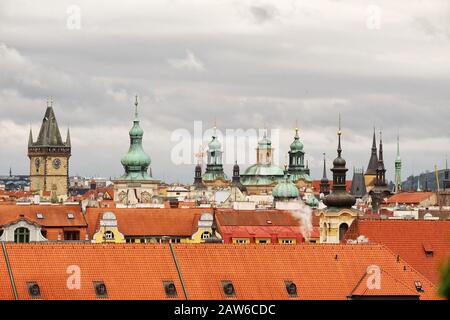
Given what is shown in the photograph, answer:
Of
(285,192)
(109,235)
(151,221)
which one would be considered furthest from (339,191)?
(285,192)

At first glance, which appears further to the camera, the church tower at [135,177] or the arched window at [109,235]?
the church tower at [135,177]

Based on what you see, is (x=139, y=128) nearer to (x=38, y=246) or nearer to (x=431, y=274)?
(x=431, y=274)

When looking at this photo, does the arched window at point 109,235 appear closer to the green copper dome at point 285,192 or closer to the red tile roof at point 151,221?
the red tile roof at point 151,221

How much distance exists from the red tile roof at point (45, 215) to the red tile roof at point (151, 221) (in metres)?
1.00

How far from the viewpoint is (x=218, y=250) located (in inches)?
2108

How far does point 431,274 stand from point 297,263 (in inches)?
551

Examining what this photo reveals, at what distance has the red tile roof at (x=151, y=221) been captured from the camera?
4291 inches

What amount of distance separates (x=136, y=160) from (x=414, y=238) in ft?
361

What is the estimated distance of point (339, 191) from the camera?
89.4 metres

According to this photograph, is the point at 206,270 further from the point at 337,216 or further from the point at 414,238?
the point at 337,216

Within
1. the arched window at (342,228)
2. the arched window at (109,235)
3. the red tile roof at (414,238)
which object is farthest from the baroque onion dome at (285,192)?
the red tile roof at (414,238)

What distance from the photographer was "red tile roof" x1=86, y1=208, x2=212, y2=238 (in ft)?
358

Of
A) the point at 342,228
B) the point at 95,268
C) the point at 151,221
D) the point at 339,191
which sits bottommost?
the point at 95,268
